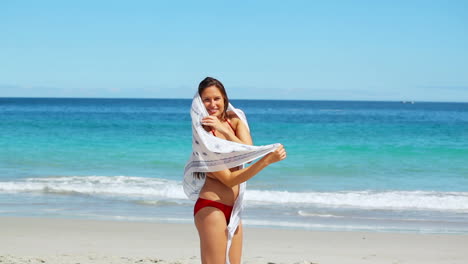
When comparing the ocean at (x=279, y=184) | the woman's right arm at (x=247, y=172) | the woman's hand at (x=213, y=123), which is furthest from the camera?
the ocean at (x=279, y=184)

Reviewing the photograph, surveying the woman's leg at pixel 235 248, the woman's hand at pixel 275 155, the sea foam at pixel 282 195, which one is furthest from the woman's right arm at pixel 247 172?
the sea foam at pixel 282 195

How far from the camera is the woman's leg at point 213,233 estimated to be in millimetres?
3627

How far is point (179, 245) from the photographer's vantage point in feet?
24.8

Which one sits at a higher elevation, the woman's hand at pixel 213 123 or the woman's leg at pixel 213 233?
the woman's hand at pixel 213 123

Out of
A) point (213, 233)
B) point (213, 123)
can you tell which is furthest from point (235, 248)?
point (213, 123)

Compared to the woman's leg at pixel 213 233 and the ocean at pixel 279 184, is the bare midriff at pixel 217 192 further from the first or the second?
the ocean at pixel 279 184

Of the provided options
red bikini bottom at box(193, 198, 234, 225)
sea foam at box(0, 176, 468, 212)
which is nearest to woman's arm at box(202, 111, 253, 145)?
red bikini bottom at box(193, 198, 234, 225)

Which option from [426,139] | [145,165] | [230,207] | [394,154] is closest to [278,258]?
[230,207]

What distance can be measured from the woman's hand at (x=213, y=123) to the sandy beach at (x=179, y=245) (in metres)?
3.28

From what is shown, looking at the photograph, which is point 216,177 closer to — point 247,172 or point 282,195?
point 247,172

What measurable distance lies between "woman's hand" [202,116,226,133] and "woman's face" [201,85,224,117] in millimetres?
62

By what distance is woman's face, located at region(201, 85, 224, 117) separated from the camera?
364 cm

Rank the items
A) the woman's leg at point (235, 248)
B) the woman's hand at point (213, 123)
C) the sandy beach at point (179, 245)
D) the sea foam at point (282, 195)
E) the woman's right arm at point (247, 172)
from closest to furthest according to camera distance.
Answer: the woman's right arm at point (247, 172)
the woman's hand at point (213, 123)
the woman's leg at point (235, 248)
the sandy beach at point (179, 245)
the sea foam at point (282, 195)

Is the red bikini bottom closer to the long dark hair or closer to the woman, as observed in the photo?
the woman
